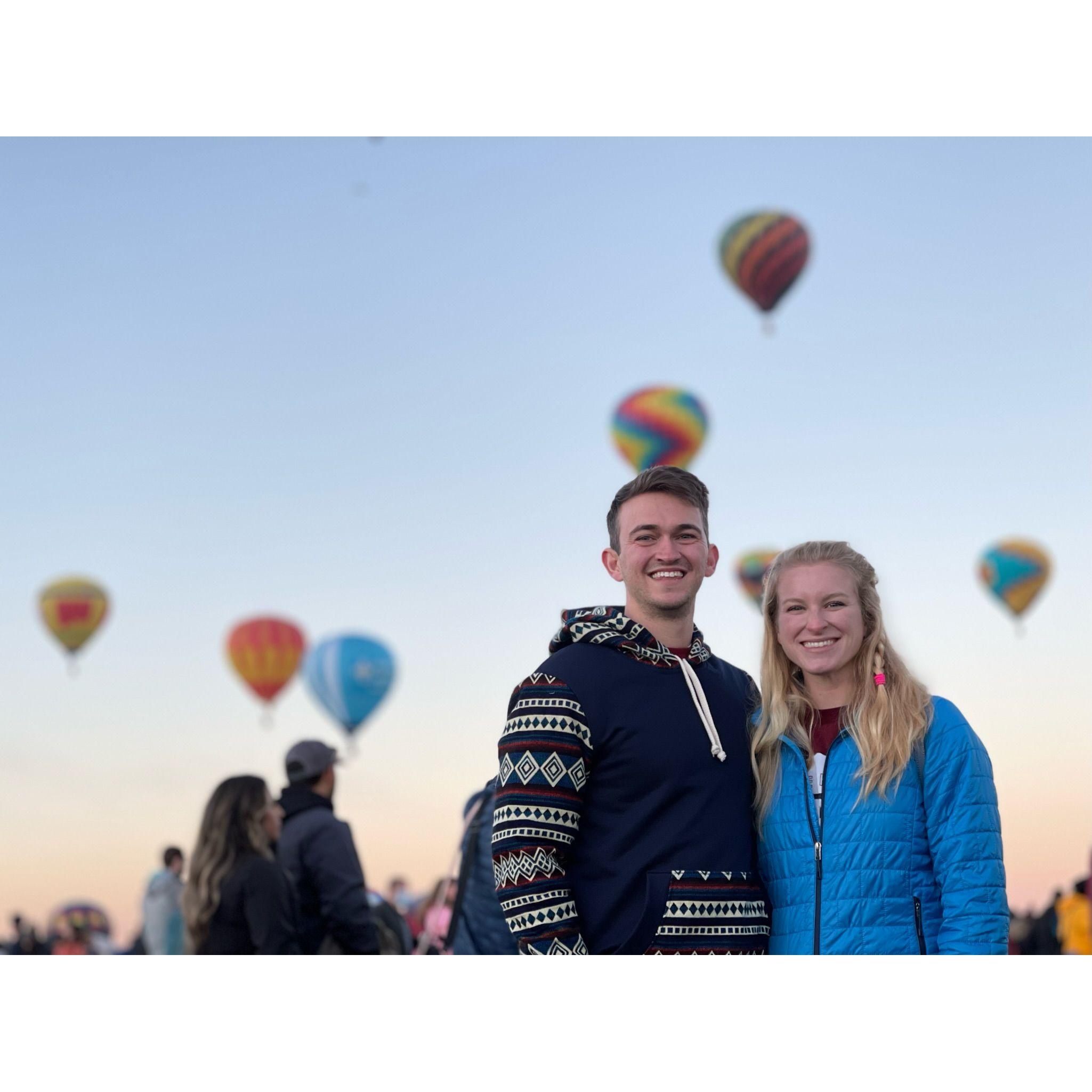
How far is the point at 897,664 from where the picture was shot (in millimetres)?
2771

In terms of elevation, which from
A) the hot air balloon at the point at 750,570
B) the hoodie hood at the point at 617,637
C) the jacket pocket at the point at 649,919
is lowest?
the jacket pocket at the point at 649,919

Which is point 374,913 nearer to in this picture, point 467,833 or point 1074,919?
point 467,833

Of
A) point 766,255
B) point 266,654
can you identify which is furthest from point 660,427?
point 266,654

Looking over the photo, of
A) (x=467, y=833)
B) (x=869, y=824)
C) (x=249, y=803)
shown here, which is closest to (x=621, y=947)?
(x=869, y=824)

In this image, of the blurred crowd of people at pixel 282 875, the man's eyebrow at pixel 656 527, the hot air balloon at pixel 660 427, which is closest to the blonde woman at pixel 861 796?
the man's eyebrow at pixel 656 527

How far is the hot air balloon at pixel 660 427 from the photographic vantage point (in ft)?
59.3

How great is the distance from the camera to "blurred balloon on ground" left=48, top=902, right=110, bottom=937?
26703 millimetres

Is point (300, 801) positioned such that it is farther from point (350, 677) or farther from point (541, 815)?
point (350, 677)

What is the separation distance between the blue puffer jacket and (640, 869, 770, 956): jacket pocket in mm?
69

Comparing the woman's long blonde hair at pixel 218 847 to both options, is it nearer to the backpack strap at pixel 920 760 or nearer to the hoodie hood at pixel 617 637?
the hoodie hood at pixel 617 637

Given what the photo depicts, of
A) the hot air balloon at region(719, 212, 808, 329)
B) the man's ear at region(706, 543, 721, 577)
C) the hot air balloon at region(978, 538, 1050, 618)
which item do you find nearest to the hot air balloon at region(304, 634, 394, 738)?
the hot air balloon at region(719, 212, 808, 329)

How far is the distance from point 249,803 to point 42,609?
20.8 metres

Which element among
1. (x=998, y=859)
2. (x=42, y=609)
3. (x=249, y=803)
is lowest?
(x=998, y=859)

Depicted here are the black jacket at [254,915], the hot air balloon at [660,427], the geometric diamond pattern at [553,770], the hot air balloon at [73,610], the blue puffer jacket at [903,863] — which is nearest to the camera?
the blue puffer jacket at [903,863]
